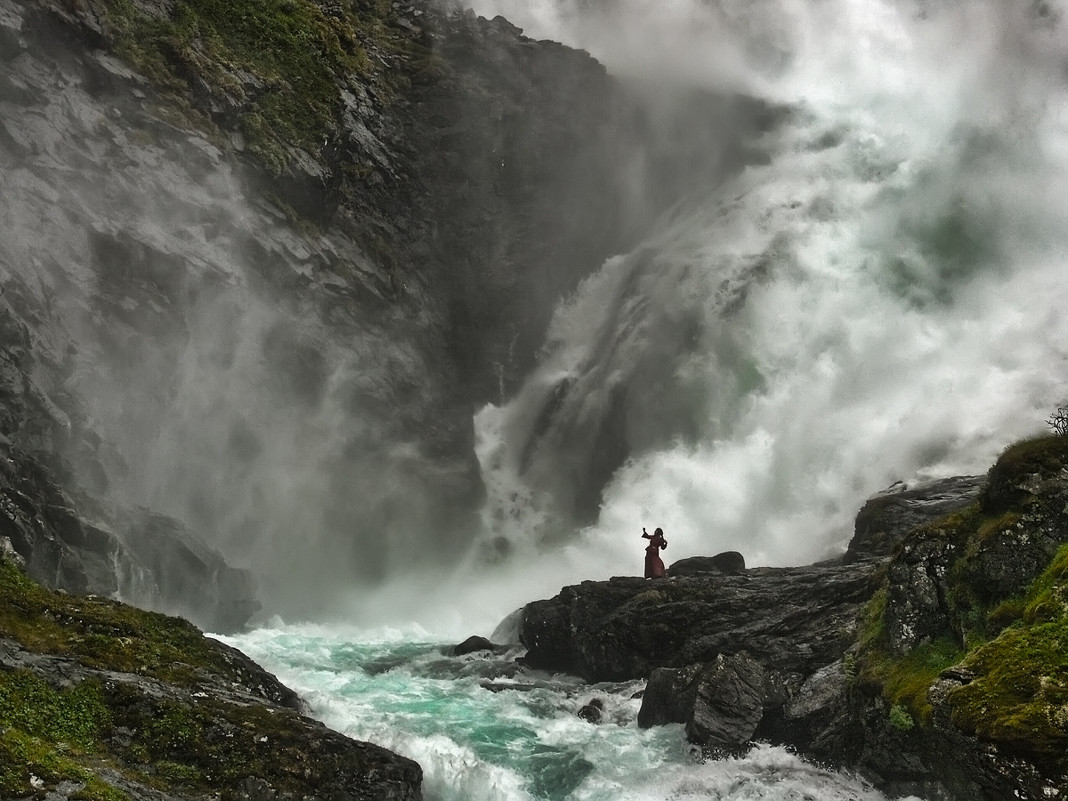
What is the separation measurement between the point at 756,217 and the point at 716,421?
16.4 meters

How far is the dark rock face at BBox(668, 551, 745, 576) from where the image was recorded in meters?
25.5

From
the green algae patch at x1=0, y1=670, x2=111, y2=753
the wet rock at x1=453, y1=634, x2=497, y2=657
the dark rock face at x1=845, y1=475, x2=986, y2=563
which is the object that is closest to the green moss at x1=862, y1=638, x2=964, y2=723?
the dark rock face at x1=845, y1=475, x2=986, y2=563

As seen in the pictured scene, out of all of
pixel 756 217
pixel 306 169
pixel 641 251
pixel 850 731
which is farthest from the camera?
pixel 641 251

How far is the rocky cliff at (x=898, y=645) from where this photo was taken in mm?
8148

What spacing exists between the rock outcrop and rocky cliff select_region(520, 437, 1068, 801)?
7.18 meters

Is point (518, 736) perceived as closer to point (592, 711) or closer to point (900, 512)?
point (592, 711)

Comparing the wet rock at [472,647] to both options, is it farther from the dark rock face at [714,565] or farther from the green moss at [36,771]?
the green moss at [36,771]

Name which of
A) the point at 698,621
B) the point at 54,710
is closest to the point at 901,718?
the point at 698,621

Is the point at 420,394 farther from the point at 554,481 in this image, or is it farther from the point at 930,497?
the point at 930,497

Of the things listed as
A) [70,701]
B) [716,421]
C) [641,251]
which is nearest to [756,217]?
[641,251]

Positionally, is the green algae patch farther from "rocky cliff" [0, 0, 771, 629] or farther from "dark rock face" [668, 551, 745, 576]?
"dark rock face" [668, 551, 745, 576]

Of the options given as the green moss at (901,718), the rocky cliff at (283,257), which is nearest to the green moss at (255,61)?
the rocky cliff at (283,257)

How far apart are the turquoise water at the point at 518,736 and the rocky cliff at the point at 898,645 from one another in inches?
29.1

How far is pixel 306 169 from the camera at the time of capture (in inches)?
1545
